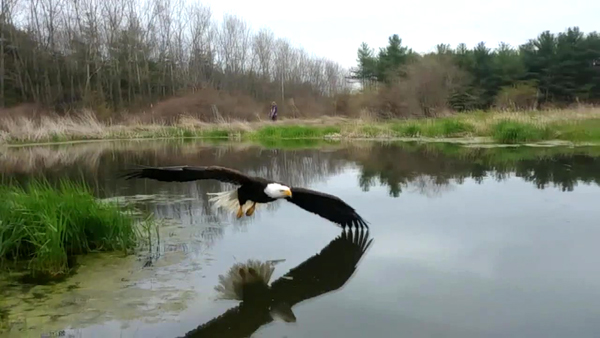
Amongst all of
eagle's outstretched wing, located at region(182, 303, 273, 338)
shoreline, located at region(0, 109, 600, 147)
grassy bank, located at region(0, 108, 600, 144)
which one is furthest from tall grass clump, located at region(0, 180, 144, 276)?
grassy bank, located at region(0, 108, 600, 144)

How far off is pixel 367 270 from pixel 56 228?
2809mm

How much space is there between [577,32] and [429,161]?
2808 centimetres

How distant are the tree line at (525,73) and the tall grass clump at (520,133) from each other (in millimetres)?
13808

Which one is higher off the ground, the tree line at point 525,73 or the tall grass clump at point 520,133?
the tree line at point 525,73

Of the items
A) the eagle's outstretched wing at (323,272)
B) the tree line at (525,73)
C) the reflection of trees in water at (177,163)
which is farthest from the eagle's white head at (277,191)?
the tree line at (525,73)

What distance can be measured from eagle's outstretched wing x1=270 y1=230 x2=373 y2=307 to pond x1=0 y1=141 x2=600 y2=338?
2cm

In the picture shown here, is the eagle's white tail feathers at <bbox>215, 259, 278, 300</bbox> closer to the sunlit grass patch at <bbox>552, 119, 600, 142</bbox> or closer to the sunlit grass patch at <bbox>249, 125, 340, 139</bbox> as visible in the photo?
the sunlit grass patch at <bbox>552, 119, 600, 142</bbox>

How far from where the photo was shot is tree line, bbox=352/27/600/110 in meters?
32.4

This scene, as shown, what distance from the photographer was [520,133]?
17.0 metres

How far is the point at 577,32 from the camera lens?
1406 inches

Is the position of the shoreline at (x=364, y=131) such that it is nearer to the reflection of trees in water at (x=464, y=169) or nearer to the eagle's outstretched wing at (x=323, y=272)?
the reflection of trees in water at (x=464, y=169)

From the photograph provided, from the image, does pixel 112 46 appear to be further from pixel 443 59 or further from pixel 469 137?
pixel 469 137

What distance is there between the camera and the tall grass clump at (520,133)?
17.0 meters

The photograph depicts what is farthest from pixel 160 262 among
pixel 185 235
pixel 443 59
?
pixel 443 59
